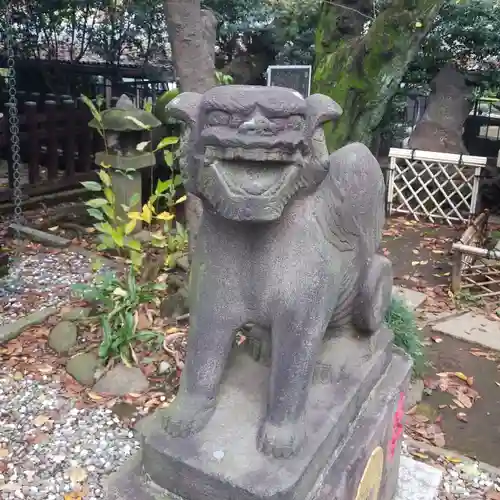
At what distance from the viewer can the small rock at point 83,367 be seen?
3068mm

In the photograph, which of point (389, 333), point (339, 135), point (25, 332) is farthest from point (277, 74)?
point (389, 333)

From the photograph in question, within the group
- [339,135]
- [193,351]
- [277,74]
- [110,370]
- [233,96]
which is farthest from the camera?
[277,74]

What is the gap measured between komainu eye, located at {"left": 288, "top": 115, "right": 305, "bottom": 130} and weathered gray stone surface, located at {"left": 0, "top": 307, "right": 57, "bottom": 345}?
2671 mm

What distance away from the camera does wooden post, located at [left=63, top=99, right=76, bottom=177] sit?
595cm

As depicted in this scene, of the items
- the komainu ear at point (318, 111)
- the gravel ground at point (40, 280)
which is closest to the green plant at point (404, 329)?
the komainu ear at point (318, 111)

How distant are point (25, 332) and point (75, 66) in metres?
6.35

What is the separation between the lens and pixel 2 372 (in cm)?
312

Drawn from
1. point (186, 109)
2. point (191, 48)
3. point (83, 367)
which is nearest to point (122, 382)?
point (83, 367)

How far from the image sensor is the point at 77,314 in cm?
349

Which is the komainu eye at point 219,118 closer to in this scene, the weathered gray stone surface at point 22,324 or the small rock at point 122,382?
the small rock at point 122,382

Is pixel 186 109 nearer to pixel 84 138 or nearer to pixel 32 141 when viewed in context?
pixel 32 141

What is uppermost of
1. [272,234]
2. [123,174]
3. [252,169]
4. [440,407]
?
[252,169]

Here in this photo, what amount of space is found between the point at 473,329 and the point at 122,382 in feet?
8.20

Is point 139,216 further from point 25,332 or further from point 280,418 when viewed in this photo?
point 280,418
